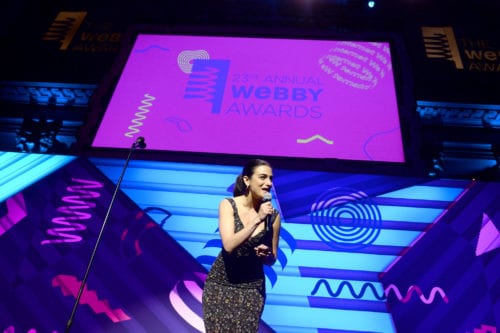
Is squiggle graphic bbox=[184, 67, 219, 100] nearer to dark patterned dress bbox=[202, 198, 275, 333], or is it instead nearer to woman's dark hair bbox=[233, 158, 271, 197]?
woman's dark hair bbox=[233, 158, 271, 197]

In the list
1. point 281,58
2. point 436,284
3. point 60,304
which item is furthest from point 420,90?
point 60,304

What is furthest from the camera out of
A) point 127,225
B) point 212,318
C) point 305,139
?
point 305,139

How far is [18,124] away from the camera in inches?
225

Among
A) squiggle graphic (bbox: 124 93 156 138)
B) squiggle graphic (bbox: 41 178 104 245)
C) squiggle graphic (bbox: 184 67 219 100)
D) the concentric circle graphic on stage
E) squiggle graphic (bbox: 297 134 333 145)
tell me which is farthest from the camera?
squiggle graphic (bbox: 184 67 219 100)

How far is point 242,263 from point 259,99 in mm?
2620

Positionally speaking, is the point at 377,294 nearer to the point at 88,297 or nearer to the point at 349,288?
the point at 349,288

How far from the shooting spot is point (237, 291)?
1618mm

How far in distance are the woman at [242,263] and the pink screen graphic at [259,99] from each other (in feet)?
6.13

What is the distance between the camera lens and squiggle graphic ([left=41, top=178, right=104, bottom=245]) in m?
3.10

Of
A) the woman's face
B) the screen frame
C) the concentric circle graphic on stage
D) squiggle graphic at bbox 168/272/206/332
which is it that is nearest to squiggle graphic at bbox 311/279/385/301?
the concentric circle graphic on stage

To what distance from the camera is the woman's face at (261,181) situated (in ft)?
5.64

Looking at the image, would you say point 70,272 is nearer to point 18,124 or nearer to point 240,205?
point 240,205

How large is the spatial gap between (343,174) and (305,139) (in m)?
0.57

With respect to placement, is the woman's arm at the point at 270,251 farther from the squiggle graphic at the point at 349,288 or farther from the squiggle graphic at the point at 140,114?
the squiggle graphic at the point at 140,114
